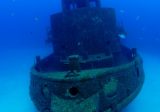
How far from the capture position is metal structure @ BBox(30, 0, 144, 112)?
680 centimetres

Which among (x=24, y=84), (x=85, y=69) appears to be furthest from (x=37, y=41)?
(x=85, y=69)

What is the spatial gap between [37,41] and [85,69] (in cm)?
1617

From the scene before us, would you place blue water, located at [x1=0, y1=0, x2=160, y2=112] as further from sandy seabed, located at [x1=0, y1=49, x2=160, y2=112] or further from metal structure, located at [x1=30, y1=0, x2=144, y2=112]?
metal structure, located at [x1=30, y1=0, x2=144, y2=112]

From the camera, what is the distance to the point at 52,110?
688cm

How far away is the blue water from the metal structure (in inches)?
114

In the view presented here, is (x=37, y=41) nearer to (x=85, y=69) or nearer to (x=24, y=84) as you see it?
(x=24, y=84)

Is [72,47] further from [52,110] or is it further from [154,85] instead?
[154,85]

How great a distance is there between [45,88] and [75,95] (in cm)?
112

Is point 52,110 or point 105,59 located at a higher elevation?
point 105,59

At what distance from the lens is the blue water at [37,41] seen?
13670 millimetres

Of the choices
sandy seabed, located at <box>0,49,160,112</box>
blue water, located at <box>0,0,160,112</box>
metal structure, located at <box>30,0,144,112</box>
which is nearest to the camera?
metal structure, located at <box>30,0,144,112</box>

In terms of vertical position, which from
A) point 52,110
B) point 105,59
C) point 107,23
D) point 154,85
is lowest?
point 154,85

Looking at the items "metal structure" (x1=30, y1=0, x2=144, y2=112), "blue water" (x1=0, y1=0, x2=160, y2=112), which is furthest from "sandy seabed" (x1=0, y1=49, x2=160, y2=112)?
"metal structure" (x1=30, y1=0, x2=144, y2=112)

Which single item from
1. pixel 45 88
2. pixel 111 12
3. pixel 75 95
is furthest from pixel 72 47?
pixel 75 95
